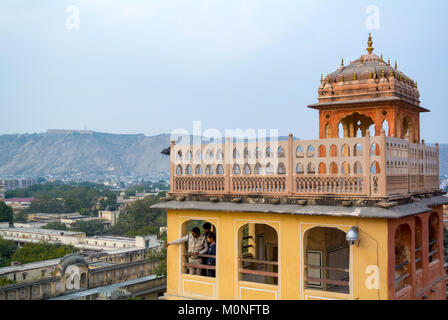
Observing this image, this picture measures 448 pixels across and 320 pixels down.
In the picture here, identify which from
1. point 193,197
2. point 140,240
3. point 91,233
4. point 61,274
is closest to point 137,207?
point 91,233

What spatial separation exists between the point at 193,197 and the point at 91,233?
80496mm

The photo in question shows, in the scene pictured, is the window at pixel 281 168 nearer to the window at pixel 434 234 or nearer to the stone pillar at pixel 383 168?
the stone pillar at pixel 383 168

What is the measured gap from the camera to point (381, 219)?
8.87m

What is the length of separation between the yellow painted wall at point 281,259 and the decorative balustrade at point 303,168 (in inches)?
21.3

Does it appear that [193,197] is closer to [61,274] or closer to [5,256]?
[61,274]

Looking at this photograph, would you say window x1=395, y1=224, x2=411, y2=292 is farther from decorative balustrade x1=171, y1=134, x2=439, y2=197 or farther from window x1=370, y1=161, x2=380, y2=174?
window x1=370, y1=161, x2=380, y2=174

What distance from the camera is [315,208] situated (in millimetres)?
9477

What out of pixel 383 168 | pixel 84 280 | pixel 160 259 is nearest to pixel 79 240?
pixel 160 259

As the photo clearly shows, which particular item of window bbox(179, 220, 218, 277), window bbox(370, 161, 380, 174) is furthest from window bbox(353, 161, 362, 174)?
window bbox(179, 220, 218, 277)

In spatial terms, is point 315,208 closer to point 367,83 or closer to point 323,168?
point 323,168

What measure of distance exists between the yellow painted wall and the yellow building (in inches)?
0.8

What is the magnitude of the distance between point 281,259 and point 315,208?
1343 mm

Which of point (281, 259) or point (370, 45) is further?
point (370, 45)

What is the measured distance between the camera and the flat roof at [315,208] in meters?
8.80
